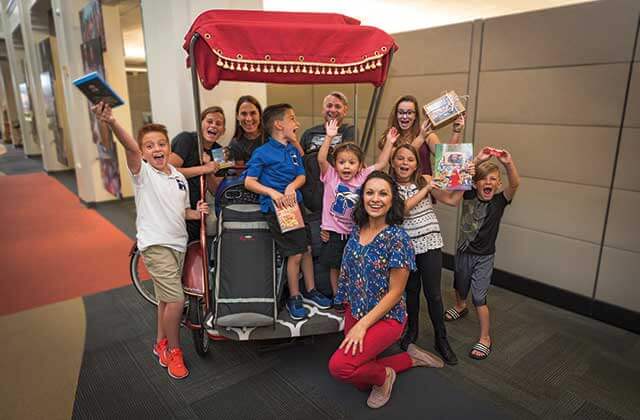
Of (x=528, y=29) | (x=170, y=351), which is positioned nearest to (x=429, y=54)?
(x=528, y=29)

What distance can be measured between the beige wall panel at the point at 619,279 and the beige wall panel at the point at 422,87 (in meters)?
1.83

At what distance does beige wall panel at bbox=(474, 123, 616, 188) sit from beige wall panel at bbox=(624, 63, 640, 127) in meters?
0.10

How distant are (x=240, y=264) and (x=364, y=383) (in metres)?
1.01

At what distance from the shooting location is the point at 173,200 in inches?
97.1

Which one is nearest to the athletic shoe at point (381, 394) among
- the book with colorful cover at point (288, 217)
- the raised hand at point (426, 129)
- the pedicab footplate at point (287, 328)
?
the pedicab footplate at point (287, 328)

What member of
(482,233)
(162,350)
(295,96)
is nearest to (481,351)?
(482,233)

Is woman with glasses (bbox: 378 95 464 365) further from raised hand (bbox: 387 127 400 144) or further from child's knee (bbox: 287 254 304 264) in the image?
child's knee (bbox: 287 254 304 264)

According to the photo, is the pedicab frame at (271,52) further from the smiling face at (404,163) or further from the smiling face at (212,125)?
the smiling face at (404,163)

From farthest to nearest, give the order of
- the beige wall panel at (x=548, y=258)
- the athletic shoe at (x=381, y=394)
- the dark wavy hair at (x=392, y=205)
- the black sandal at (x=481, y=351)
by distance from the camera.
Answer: the beige wall panel at (x=548, y=258), the black sandal at (x=481, y=351), the athletic shoe at (x=381, y=394), the dark wavy hair at (x=392, y=205)

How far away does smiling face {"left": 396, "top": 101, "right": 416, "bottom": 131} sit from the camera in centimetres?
271

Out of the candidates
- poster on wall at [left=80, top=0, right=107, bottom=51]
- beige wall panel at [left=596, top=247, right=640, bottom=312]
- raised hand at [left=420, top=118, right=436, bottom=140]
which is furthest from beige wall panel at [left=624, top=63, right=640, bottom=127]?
poster on wall at [left=80, top=0, right=107, bottom=51]

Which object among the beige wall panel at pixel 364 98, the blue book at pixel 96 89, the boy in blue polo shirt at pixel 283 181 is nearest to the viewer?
the blue book at pixel 96 89

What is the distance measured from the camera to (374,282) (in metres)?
2.14

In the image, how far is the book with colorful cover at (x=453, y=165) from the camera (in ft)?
7.59
